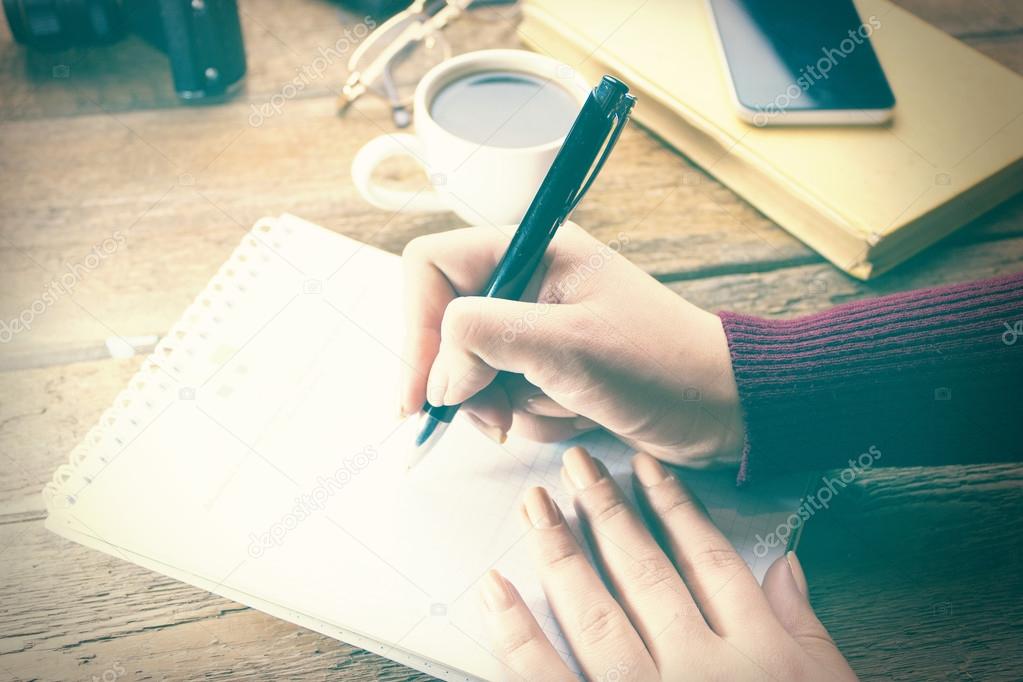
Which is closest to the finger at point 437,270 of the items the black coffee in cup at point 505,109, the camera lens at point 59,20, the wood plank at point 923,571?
the black coffee in cup at point 505,109

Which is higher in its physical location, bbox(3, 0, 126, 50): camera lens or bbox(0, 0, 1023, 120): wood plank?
bbox(3, 0, 126, 50): camera lens

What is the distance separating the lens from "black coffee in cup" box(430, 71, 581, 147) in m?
0.73

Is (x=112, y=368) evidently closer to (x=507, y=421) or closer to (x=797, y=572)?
(x=507, y=421)

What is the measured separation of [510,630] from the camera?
0.54 metres

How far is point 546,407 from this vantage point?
0.67m

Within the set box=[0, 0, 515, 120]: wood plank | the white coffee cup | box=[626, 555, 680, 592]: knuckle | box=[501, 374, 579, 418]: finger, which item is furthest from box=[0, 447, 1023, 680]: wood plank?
box=[0, 0, 515, 120]: wood plank

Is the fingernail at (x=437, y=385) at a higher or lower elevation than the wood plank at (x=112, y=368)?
higher

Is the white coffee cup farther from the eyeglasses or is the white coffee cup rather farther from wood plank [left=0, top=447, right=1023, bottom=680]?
wood plank [left=0, top=447, right=1023, bottom=680]

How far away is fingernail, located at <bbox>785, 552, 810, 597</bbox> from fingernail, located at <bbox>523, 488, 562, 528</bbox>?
0.54 feet

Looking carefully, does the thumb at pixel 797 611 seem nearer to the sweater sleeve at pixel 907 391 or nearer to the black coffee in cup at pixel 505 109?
the sweater sleeve at pixel 907 391

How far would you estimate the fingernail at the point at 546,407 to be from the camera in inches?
26.2

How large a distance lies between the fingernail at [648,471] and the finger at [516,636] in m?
0.13

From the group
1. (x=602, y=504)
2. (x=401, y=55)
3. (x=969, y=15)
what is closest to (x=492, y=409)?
(x=602, y=504)

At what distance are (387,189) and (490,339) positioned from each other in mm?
293
